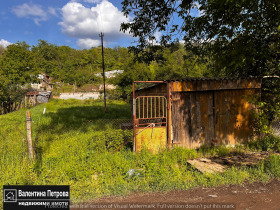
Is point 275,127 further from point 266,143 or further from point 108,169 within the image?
point 108,169

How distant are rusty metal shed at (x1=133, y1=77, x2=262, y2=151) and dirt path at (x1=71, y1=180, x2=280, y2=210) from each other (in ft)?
8.01

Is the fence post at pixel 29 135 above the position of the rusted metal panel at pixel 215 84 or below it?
below

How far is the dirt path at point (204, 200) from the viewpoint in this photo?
148 inches

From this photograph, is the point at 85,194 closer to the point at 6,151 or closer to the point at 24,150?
the point at 24,150

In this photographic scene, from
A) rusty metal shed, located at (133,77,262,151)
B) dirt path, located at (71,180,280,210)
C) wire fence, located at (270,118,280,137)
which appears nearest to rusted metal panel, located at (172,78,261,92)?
rusty metal shed, located at (133,77,262,151)

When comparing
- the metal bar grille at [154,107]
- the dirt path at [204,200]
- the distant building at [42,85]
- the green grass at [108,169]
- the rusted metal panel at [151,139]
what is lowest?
the dirt path at [204,200]

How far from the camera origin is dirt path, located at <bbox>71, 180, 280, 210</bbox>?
3758 mm

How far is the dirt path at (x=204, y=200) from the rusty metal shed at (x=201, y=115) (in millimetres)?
2442

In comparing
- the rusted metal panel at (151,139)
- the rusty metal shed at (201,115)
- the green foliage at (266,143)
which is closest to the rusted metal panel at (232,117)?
the rusty metal shed at (201,115)

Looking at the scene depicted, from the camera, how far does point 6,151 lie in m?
6.01

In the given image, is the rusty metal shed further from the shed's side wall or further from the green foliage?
the green foliage

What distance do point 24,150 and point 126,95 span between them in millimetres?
25183

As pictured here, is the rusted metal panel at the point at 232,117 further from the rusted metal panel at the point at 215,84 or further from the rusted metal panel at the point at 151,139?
the rusted metal panel at the point at 151,139

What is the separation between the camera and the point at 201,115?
23.6 ft
